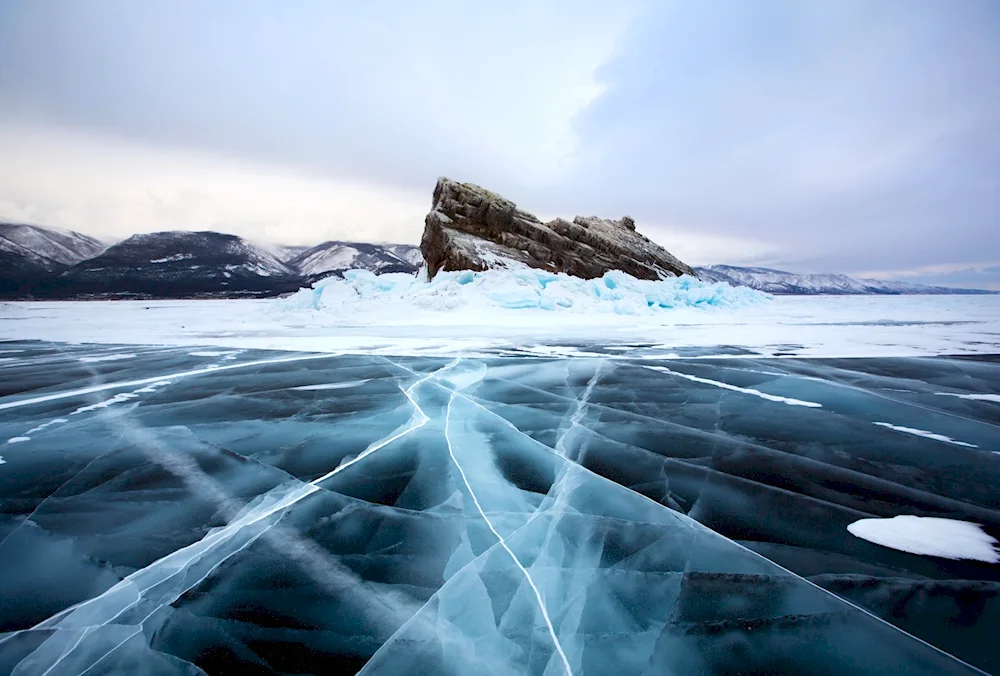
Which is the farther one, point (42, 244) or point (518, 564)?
point (42, 244)

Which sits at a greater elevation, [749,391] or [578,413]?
[749,391]

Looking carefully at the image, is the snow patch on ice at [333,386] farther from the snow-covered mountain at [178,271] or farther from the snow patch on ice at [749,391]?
the snow-covered mountain at [178,271]

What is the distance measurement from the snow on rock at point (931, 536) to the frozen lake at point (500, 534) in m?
0.01

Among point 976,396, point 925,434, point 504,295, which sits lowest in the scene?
point 925,434

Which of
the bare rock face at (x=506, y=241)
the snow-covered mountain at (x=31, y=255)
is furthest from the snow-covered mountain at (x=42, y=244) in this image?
the bare rock face at (x=506, y=241)

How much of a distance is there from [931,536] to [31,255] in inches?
6153

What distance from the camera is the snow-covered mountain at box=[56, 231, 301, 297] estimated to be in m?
92.0

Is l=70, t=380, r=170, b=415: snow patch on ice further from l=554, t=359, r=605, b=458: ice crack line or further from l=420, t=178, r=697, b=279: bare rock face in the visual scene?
l=420, t=178, r=697, b=279: bare rock face

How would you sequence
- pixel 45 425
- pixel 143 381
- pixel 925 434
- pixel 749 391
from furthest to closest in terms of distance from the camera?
pixel 143 381 → pixel 749 391 → pixel 45 425 → pixel 925 434

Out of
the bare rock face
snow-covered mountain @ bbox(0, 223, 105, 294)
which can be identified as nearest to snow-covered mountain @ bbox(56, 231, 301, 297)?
snow-covered mountain @ bbox(0, 223, 105, 294)

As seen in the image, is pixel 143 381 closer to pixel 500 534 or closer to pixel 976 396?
pixel 500 534

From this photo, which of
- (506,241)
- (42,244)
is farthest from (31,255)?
(506,241)

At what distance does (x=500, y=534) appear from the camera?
188 cm

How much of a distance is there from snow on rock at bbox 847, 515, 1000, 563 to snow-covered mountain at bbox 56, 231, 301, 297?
98.5 metres
